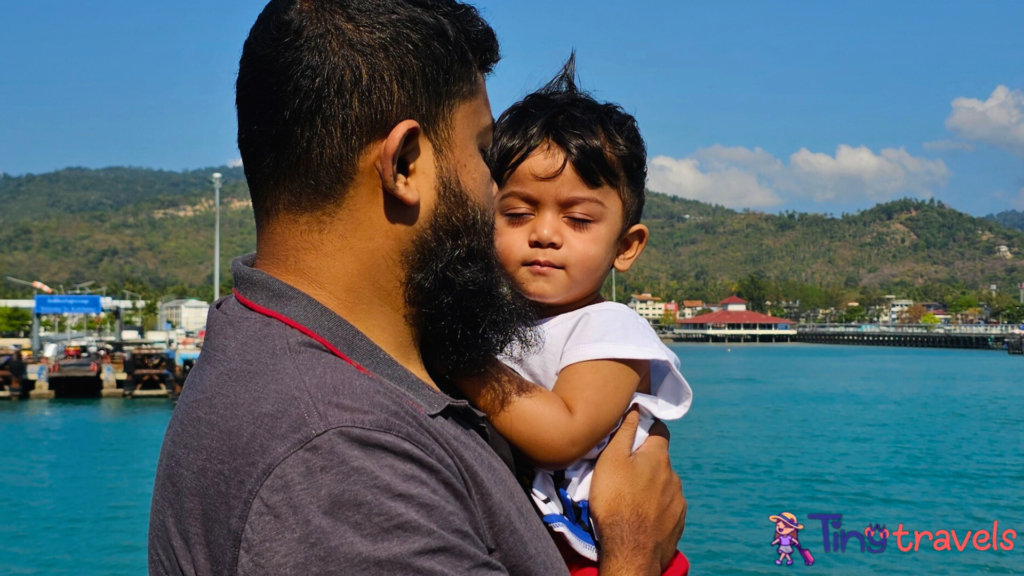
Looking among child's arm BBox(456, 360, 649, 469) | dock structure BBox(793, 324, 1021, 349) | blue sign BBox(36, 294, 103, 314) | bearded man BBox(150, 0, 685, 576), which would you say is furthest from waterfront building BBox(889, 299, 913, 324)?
bearded man BBox(150, 0, 685, 576)

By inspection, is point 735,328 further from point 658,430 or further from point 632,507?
point 632,507

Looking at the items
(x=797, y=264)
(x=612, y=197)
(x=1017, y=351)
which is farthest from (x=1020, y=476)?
(x=797, y=264)

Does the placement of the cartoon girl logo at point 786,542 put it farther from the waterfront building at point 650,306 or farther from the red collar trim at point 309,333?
the waterfront building at point 650,306

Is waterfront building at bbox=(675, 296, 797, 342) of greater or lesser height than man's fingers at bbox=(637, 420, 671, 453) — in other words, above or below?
below

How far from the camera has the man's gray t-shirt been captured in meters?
1.08

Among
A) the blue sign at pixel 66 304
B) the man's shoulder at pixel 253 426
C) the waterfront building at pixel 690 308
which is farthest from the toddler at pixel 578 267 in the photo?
the waterfront building at pixel 690 308

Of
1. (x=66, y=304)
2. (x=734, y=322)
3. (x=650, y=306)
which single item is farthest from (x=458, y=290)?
(x=650, y=306)

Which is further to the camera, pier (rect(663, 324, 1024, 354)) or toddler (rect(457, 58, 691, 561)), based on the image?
pier (rect(663, 324, 1024, 354))

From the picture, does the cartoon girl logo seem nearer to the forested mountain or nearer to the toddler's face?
the toddler's face

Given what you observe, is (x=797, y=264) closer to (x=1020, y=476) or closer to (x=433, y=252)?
(x=1020, y=476)

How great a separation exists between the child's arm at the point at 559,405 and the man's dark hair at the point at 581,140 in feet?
1.64

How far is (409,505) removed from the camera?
1.12m

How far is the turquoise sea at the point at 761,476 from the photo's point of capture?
16094 millimetres

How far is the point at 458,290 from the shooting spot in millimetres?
1471
